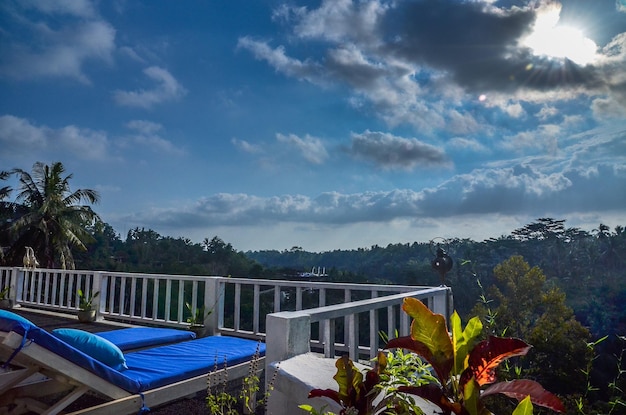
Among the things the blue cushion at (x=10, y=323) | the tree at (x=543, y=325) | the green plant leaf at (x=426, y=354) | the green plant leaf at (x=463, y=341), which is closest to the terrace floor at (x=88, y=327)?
the blue cushion at (x=10, y=323)

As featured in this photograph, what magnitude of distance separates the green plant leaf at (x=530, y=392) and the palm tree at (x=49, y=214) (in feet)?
60.9

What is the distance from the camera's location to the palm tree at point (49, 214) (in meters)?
16.7

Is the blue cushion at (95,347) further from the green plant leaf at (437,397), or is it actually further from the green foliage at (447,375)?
the green plant leaf at (437,397)

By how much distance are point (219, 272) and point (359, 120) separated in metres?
23.4

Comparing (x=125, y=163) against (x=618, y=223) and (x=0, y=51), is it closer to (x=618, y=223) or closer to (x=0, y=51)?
(x=0, y=51)

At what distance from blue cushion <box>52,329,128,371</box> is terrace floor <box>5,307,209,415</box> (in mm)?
575

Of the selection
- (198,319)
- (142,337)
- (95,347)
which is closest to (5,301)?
(198,319)

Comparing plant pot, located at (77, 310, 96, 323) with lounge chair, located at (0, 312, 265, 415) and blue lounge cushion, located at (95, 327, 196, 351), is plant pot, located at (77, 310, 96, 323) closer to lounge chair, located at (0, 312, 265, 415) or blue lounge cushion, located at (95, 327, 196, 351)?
blue lounge cushion, located at (95, 327, 196, 351)

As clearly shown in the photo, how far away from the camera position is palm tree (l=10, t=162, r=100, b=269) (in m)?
16.7

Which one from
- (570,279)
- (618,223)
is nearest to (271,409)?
(570,279)

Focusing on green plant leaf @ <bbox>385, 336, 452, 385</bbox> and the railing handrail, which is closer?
green plant leaf @ <bbox>385, 336, 452, 385</bbox>

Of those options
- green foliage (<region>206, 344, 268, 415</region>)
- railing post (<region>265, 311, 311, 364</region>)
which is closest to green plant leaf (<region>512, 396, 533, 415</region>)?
→ green foliage (<region>206, 344, 268, 415</region>)

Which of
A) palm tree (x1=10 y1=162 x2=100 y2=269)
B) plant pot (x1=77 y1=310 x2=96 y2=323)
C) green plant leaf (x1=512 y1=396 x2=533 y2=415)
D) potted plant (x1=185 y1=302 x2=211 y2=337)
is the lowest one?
plant pot (x1=77 y1=310 x2=96 y2=323)

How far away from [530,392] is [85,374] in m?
2.19
